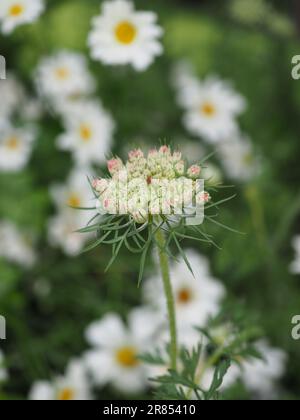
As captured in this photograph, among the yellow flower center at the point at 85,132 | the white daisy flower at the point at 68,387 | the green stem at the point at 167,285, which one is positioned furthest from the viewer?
the yellow flower center at the point at 85,132

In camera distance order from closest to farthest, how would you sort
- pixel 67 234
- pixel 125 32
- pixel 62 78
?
pixel 125 32
pixel 67 234
pixel 62 78

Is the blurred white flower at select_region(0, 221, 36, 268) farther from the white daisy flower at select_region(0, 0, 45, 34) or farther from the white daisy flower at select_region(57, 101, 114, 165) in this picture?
the white daisy flower at select_region(0, 0, 45, 34)

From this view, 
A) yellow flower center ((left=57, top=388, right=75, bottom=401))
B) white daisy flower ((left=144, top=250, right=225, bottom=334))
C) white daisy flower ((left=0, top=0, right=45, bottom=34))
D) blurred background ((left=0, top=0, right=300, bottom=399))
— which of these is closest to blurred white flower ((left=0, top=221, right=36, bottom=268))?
blurred background ((left=0, top=0, right=300, bottom=399))

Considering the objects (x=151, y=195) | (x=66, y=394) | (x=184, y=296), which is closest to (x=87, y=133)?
(x=184, y=296)

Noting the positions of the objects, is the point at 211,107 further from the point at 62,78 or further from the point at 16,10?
the point at 16,10

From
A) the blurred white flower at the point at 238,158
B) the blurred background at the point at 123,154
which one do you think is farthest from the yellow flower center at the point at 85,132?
the blurred white flower at the point at 238,158
